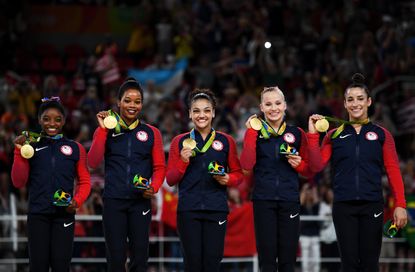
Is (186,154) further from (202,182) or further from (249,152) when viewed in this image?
(249,152)

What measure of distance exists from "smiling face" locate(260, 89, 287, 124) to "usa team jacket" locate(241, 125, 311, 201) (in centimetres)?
18

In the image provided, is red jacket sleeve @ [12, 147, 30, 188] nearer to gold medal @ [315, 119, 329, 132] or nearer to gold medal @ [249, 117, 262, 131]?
gold medal @ [249, 117, 262, 131]

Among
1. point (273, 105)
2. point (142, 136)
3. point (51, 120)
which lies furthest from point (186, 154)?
point (51, 120)

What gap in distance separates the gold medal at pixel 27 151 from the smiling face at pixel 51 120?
0.38m

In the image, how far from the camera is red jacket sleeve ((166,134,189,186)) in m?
9.25

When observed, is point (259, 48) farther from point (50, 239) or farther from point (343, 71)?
point (50, 239)

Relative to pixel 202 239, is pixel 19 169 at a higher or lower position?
higher

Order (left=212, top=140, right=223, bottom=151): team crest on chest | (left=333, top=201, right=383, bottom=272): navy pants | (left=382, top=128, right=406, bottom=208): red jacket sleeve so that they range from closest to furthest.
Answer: (left=333, top=201, right=383, bottom=272): navy pants → (left=382, top=128, right=406, bottom=208): red jacket sleeve → (left=212, top=140, right=223, bottom=151): team crest on chest

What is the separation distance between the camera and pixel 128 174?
931 cm

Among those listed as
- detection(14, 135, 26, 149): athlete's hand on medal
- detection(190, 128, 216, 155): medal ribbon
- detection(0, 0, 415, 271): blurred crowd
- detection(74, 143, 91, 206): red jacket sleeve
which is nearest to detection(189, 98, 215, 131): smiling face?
detection(190, 128, 216, 155): medal ribbon

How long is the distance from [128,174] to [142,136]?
15.7 inches

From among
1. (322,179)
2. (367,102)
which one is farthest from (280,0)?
(367,102)

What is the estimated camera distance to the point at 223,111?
17.5 meters

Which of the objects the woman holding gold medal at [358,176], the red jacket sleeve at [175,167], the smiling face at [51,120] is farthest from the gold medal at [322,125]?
the smiling face at [51,120]
